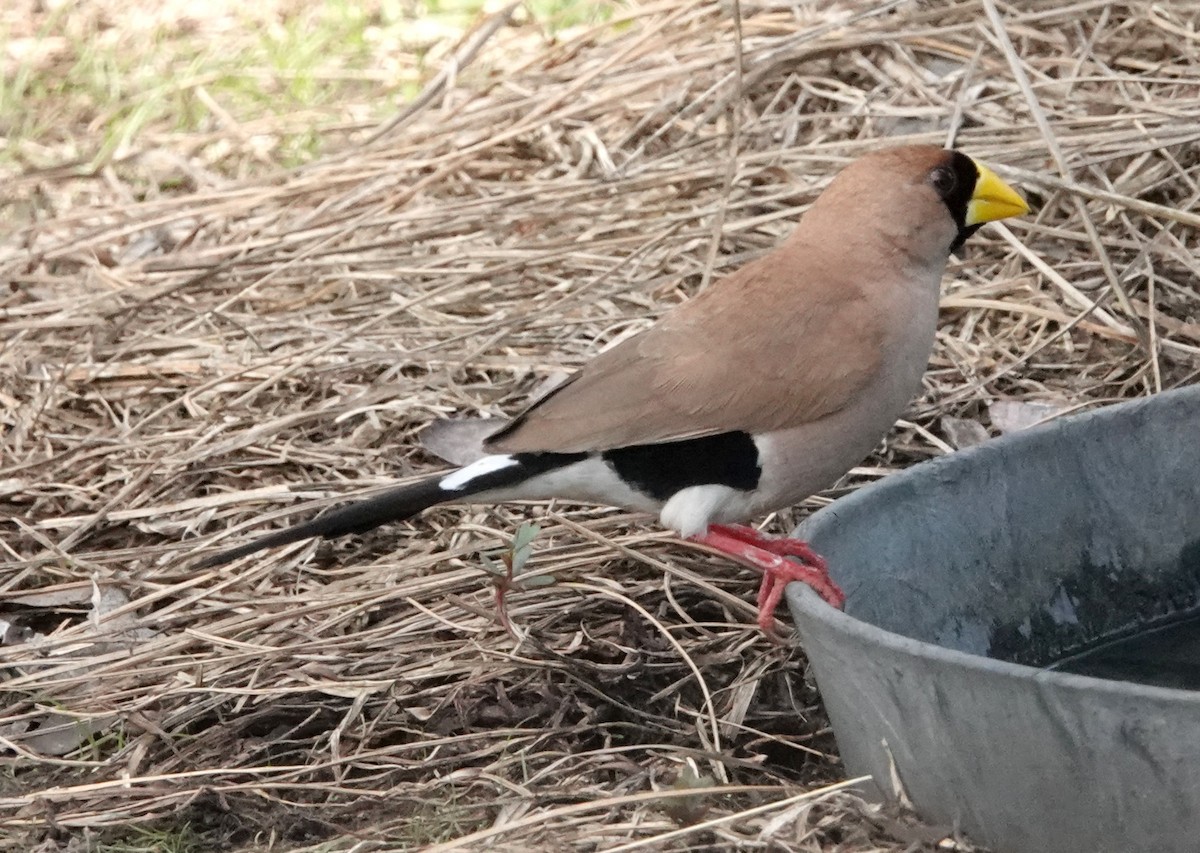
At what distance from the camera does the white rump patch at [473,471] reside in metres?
3.03

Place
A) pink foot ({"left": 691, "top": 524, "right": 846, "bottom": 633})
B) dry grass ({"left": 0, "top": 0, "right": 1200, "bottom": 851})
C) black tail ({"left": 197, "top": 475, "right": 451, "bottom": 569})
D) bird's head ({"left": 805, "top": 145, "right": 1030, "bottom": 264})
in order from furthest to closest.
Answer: bird's head ({"left": 805, "top": 145, "right": 1030, "bottom": 264}), black tail ({"left": 197, "top": 475, "right": 451, "bottom": 569}), dry grass ({"left": 0, "top": 0, "right": 1200, "bottom": 851}), pink foot ({"left": 691, "top": 524, "right": 846, "bottom": 633})

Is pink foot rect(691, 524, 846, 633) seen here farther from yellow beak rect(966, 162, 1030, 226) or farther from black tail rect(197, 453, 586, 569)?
yellow beak rect(966, 162, 1030, 226)

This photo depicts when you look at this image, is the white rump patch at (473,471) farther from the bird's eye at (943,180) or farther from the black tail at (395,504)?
the bird's eye at (943,180)

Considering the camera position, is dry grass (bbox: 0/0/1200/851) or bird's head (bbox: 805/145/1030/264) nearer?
dry grass (bbox: 0/0/1200/851)

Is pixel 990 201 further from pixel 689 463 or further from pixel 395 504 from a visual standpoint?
pixel 395 504

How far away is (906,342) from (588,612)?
83 cm

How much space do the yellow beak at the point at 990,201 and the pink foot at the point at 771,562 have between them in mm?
807

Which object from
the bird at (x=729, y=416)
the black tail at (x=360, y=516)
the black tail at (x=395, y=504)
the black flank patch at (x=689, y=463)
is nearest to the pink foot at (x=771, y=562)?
the bird at (x=729, y=416)

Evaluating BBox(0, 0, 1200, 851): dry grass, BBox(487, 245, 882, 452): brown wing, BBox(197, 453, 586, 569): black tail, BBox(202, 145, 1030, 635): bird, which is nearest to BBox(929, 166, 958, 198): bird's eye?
BBox(202, 145, 1030, 635): bird

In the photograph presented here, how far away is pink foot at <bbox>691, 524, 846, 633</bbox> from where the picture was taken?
8.85ft

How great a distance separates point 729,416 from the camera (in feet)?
10.1

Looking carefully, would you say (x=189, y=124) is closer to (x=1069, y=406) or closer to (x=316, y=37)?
(x=316, y=37)

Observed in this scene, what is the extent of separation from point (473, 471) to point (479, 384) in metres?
1.03

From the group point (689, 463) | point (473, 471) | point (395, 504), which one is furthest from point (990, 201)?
point (395, 504)
